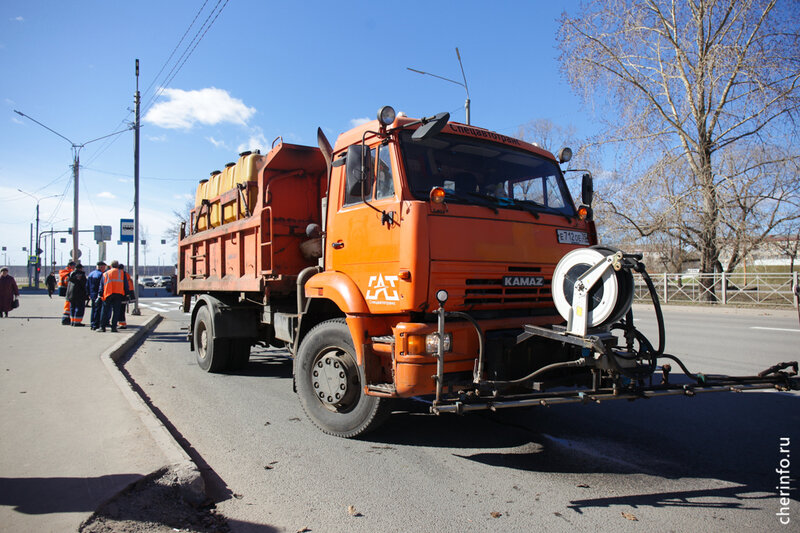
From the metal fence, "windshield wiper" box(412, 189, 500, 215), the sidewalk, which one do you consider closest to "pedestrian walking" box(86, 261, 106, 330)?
the sidewalk

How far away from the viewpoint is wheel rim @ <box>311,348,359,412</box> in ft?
15.9

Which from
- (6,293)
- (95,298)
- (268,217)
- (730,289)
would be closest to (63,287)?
(6,293)

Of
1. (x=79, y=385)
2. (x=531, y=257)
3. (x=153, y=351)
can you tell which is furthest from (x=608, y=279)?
(x=153, y=351)

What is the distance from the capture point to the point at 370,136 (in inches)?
190

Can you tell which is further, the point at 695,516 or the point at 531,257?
the point at 531,257

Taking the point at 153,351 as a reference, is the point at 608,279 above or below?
above

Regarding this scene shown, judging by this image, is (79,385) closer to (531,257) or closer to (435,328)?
(435,328)

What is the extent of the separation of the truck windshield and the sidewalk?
314 cm

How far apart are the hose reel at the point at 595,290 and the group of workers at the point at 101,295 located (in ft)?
39.1

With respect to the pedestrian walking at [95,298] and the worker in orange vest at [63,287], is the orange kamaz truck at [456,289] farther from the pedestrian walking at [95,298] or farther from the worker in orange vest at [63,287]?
the worker in orange vest at [63,287]

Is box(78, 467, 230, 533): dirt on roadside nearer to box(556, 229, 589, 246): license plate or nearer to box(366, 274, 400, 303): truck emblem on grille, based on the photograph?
box(366, 274, 400, 303): truck emblem on grille

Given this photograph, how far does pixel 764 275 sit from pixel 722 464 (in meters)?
21.2

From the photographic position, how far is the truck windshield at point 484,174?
15.3ft

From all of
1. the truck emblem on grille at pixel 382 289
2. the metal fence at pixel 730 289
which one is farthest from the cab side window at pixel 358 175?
the metal fence at pixel 730 289
